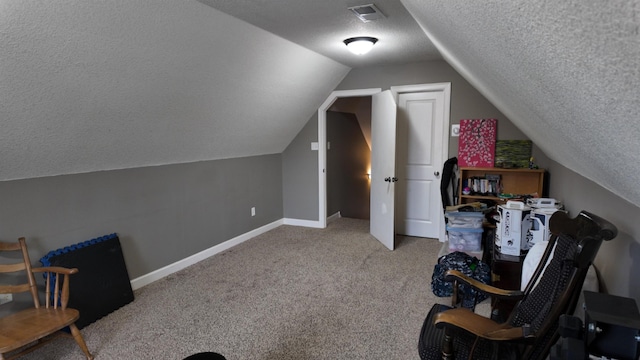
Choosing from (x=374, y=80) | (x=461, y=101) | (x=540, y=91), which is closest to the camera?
(x=540, y=91)

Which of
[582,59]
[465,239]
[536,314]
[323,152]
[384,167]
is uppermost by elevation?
[582,59]

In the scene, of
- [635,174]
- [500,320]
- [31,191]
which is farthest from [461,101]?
[31,191]

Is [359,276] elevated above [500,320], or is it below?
below

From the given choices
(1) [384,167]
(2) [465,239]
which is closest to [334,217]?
(1) [384,167]

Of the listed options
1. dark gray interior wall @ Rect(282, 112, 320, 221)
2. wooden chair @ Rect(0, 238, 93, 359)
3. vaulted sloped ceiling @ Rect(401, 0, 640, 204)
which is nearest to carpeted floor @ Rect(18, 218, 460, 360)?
wooden chair @ Rect(0, 238, 93, 359)

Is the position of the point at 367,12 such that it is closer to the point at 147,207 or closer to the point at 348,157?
the point at 147,207

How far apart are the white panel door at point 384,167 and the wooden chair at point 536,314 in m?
2.42

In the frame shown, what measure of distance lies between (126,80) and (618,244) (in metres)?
3.03

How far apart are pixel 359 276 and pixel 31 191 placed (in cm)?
283

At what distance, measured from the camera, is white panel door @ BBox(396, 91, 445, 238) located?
14.9ft

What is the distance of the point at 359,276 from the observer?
353 cm

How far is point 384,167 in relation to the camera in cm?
442

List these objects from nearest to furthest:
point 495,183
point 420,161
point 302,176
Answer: point 495,183 → point 420,161 → point 302,176

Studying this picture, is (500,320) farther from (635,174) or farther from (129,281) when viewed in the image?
(129,281)
